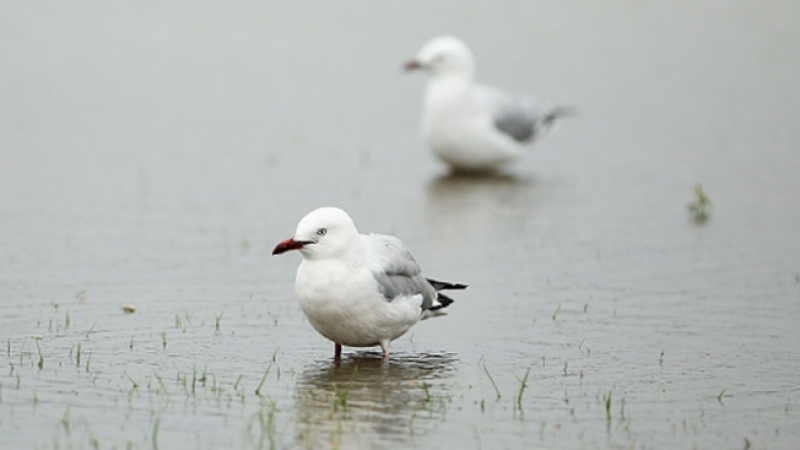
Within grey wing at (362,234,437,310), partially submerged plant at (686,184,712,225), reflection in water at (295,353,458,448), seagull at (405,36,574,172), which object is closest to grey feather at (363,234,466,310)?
grey wing at (362,234,437,310)

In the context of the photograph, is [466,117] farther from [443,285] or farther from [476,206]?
[443,285]

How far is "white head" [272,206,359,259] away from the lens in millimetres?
8398

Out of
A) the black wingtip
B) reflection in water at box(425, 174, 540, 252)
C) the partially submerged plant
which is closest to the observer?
the black wingtip

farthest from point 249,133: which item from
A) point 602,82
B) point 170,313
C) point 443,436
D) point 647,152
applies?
point 443,436

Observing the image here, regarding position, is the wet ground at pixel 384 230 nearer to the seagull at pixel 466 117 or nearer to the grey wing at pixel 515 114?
the seagull at pixel 466 117

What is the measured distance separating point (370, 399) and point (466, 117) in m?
7.59

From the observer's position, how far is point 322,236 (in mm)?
8422

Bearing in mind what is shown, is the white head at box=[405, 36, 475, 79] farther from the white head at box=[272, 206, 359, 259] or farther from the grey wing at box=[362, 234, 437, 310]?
the white head at box=[272, 206, 359, 259]

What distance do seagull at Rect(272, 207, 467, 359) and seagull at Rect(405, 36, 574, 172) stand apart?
6.46 metres

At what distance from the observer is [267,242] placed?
11914 mm

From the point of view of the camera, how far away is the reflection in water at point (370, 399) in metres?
7.18

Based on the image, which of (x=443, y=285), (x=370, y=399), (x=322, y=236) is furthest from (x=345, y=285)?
(x=443, y=285)

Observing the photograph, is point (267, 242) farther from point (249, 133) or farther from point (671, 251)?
point (249, 133)

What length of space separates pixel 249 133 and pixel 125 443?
1000cm
